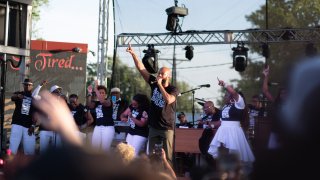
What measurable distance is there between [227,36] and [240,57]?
4.03 ft

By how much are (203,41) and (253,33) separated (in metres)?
1.59

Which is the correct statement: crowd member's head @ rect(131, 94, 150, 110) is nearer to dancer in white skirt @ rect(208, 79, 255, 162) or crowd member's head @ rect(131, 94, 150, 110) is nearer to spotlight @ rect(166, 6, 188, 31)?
dancer in white skirt @ rect(208, 79, 255, 162)

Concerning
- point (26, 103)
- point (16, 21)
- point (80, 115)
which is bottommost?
point (80, 115)

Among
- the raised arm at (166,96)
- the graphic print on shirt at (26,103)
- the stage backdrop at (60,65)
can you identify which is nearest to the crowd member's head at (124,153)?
the raised arm at (166,96)

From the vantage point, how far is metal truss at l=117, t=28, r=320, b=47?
15.7 meters

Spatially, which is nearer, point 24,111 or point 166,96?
point 166,96

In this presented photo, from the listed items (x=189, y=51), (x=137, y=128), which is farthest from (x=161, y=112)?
(x=189, y=51)

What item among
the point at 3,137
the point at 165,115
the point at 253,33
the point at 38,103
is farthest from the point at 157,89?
the point at 253,33

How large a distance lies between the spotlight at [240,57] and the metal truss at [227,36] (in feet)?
1.97

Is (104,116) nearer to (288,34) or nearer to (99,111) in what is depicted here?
(99,111)

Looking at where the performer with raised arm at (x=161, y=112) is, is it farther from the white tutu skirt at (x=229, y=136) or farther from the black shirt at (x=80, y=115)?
the black shirt at (x=80, y=115)

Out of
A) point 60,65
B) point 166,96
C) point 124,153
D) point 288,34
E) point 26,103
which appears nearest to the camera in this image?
point 124,153

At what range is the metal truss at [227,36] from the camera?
15.7m

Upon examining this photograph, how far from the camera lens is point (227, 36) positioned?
16625 mm
